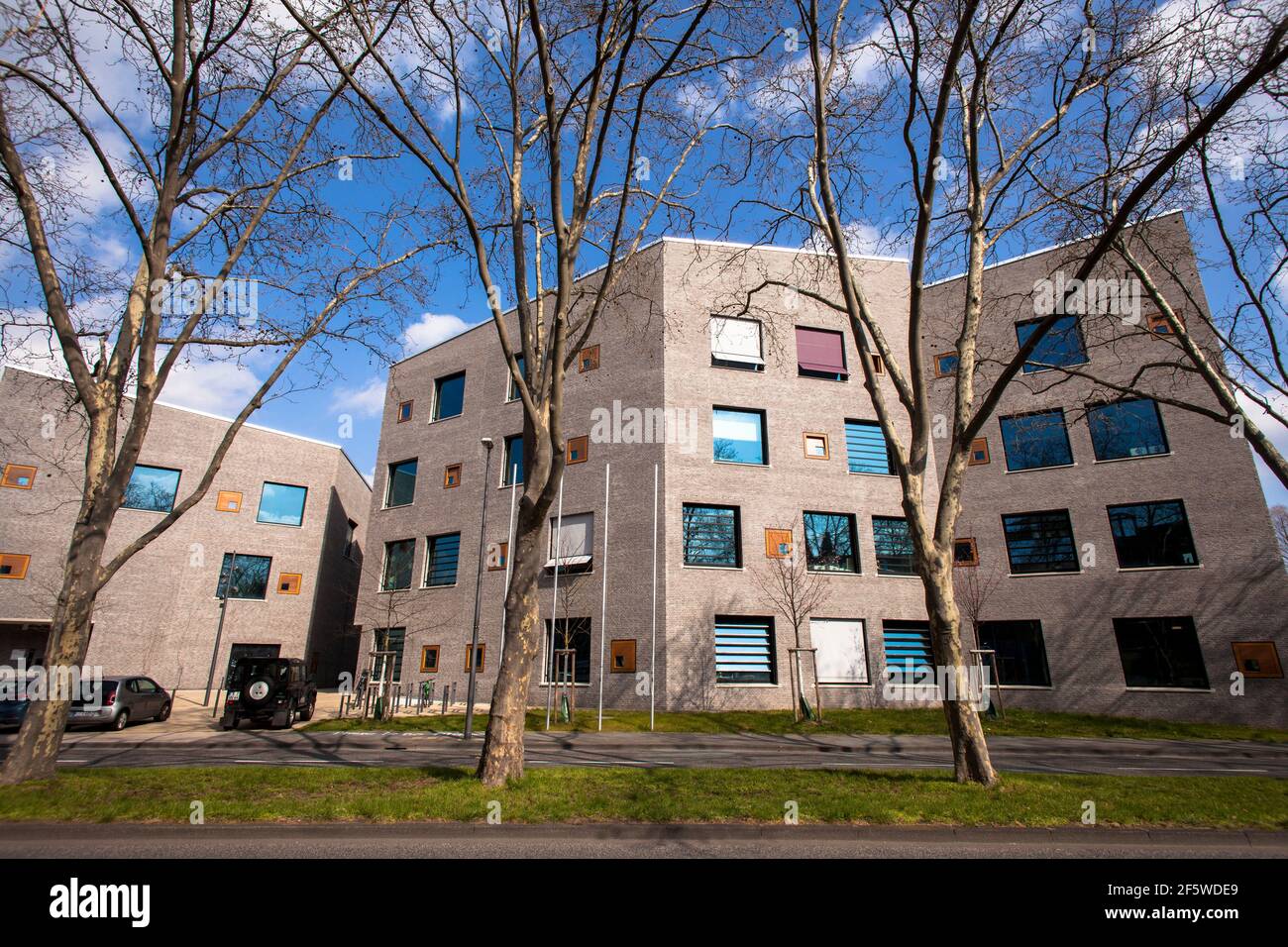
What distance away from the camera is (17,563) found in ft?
80.6

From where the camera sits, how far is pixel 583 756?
12000mm

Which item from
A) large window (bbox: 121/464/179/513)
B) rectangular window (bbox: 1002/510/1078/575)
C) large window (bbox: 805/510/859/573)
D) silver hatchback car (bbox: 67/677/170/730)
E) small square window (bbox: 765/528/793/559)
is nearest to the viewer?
silver hatchback car (bbox: 67/677/170/730)

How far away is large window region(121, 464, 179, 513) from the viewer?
2759 cm

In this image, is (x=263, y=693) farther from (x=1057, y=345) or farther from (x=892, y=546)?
(x=1057, y=345)

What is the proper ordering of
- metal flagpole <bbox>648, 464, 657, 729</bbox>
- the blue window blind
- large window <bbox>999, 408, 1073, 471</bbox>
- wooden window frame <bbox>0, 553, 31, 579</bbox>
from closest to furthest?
metal flagpole <bbox>648, 464, 657, 729</bbox>, large window <bbox>999, 408, 1073, 471</bbox>, the blue window blind, wooden window frame <bbox>0, 553, 31, 579</bbox>

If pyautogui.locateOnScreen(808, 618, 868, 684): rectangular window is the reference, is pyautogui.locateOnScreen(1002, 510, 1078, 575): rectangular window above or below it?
above

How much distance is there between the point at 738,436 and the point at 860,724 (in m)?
10.2

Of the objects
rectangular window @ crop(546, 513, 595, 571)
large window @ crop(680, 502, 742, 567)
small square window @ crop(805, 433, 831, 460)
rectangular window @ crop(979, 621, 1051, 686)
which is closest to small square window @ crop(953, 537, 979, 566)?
rectangular window @ crop(979, 621, 1051, 686)

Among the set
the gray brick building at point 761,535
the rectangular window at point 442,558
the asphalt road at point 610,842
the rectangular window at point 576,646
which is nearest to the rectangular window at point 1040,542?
the gray brick building at point 761,535

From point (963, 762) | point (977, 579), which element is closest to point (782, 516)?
point (977, 579)

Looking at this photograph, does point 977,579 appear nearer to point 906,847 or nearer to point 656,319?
point 656,319

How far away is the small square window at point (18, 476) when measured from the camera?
25.0 meters

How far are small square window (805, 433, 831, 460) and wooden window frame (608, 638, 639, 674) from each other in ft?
30.2

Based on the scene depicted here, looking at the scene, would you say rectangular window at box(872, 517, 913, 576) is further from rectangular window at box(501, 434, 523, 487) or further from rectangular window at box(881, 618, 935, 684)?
rectangular window at box(501, 434, 523, 487)
